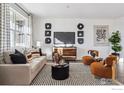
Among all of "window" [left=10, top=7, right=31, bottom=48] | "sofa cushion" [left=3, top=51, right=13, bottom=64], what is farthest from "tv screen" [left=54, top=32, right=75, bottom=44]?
"sofa cushion" [left=3, top=51, right=13, bottom=64]

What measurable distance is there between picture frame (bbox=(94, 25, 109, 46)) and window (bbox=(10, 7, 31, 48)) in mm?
3409

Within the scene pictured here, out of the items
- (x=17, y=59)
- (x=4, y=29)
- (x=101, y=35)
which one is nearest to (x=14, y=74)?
(x=17, y=59)

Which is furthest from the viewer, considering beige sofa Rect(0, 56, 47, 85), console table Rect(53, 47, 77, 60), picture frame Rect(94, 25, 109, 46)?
picture frame Rect(94, 25, 109, 46)

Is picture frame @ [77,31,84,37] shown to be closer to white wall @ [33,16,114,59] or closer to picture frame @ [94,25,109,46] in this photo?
white wall @ [33,16,114,59]

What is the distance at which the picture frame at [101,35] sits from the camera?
25.2ft

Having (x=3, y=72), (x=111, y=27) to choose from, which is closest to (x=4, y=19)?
(x=3, y=72)

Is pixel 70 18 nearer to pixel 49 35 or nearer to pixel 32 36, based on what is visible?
pixel 49 35

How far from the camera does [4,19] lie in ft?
12.3

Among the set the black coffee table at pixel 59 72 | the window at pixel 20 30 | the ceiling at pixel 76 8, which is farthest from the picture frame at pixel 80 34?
the black coffee table at pixel 59 72

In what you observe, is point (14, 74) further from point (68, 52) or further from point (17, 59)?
point (68, 52)

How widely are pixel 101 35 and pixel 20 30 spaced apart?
417cm

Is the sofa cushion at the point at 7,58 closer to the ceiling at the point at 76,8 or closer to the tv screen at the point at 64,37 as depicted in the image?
the ceiling at the point at 76,8

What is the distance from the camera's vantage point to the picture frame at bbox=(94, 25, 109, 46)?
7.68 metres

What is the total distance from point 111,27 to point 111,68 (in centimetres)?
472
